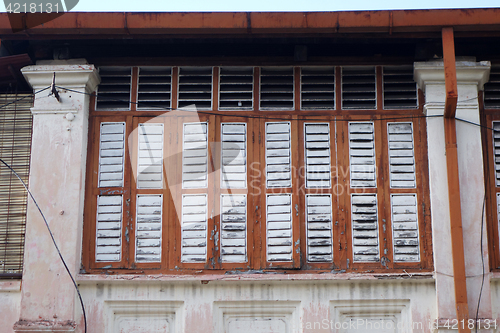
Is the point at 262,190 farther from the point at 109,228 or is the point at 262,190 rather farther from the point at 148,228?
the point at 109,228

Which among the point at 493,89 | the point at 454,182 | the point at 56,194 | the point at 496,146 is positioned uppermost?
the point at 493,89

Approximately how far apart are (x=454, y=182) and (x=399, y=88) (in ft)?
4.97

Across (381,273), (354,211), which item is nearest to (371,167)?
(354,211)

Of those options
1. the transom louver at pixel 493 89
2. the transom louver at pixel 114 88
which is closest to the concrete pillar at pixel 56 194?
the transom louver at pixel 114 88

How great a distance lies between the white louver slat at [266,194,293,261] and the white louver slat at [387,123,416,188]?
1.40 m

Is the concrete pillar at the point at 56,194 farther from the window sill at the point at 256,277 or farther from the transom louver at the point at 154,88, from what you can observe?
the transom louver at the point at 154,88

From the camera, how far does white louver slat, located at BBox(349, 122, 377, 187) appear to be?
306 inches

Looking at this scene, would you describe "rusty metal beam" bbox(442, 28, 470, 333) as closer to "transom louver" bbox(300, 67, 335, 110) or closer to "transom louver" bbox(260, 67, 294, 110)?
"transom louver" bbox(300, 67, 335, 110)

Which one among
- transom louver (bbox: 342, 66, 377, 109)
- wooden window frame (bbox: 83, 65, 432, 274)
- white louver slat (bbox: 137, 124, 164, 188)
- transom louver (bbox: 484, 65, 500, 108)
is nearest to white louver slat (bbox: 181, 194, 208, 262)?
wooden window frame (bbox: 83, 65, 432, 274)

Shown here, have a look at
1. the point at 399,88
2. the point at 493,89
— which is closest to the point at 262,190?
the point at 399,88

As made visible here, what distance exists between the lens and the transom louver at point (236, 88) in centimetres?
808

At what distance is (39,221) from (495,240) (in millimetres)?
5700

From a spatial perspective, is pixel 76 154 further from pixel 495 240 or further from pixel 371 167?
pixel 495 240

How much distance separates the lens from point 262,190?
25.5 feet
